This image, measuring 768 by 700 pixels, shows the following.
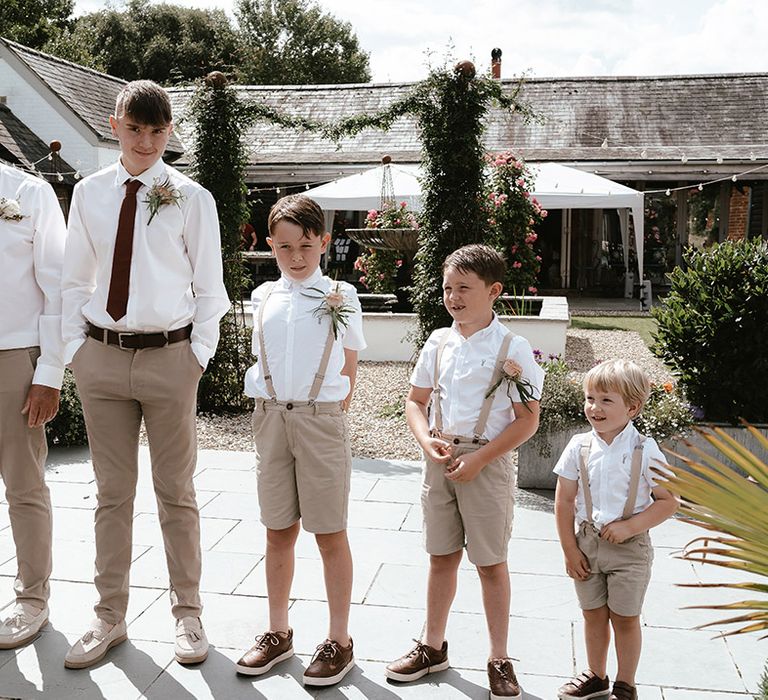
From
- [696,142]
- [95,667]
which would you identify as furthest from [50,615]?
[696,142]

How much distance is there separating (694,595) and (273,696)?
6.77ft

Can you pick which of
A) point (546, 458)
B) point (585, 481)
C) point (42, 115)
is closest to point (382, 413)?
point (546, 458)

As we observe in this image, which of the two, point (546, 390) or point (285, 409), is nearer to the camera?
point (285, 409)

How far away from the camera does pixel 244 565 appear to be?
174 inches

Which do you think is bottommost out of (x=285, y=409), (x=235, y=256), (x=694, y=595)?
(x=694, y=595)

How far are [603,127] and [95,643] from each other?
19.2m

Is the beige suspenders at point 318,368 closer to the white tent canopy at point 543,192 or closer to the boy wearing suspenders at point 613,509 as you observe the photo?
the boy wearing suspenders at point 613,509

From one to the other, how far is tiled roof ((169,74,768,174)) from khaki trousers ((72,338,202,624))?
16.0 meters

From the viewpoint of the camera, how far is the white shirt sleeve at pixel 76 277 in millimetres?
3229

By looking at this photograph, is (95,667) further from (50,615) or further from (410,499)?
(410,499)

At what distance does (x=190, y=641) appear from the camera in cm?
336

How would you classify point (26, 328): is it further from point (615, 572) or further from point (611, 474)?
point (615, 572)

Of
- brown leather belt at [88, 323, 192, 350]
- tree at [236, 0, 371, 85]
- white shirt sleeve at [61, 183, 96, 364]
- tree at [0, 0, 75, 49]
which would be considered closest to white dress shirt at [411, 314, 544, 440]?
brown leather belt at [88, 323, 192, 350]

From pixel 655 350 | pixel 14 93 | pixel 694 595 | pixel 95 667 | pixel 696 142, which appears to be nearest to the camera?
pixel 95 667
